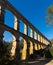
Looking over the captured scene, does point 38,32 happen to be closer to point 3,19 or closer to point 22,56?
point 22,56

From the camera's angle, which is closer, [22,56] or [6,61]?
[6,61]

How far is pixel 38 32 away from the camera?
38281 millimetres

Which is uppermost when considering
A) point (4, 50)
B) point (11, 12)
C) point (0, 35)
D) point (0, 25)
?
point (11, 12)

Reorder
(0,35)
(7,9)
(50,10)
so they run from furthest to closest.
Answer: (50,10) < (7,9) < (0,35)

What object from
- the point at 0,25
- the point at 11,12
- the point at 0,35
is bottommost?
the point at 0,35

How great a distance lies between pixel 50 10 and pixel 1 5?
987 cm

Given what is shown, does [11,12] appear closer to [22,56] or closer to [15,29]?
[15,29]

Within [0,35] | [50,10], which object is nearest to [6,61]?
[0,35]

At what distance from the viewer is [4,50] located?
1448 centimetres

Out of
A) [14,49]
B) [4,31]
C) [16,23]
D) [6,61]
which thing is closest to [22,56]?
[14,49]

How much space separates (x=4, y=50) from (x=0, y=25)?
7232 millimetres

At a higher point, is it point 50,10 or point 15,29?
point 50,10

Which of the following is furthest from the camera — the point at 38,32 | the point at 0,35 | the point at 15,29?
the point at 38,32

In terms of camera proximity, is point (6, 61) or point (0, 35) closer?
point (6, 61)
